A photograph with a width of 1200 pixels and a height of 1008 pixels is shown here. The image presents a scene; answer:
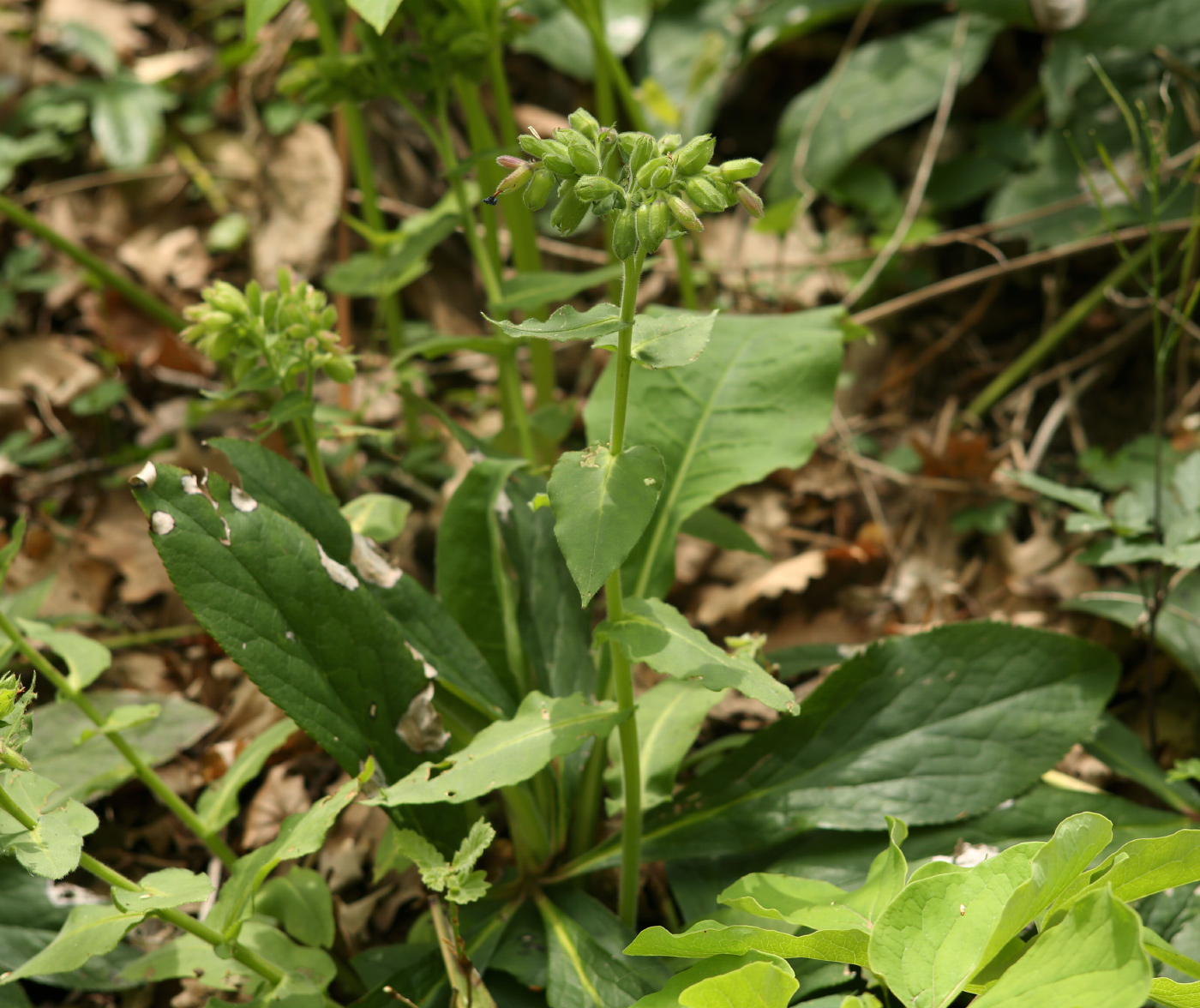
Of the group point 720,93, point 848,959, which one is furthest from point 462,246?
point 848,959

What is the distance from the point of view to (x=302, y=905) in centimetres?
160

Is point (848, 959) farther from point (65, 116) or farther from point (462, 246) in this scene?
point (65, 116)

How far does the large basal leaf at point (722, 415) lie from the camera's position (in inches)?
73.4

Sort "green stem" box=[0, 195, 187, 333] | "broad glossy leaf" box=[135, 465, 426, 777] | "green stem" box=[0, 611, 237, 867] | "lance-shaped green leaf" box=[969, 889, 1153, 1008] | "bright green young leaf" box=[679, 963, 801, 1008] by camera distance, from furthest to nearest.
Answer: "green stem" box=[0, 195, 187, 333] → "green stem" box=[0, 611, 237, 867] → "broad glossy leaf" box=[135, 465, 426, 777] → "bright green young leaf" box=[679, 963, 801, 1008] → "lance-shaped green leaf" box=[969, 889, 1153, 1008]

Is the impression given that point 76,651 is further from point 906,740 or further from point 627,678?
point 906,740

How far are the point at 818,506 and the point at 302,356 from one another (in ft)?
5.40

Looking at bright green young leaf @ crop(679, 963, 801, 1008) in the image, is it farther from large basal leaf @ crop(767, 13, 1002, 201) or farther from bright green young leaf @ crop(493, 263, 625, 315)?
large basal leaf @ crop(767, 13, 1002, 201)

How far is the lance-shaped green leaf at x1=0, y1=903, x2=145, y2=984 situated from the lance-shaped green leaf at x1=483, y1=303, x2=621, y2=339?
88cm

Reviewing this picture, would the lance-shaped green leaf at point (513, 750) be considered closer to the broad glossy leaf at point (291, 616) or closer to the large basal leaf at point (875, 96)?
the broad glossy leaf at point (291, 616)

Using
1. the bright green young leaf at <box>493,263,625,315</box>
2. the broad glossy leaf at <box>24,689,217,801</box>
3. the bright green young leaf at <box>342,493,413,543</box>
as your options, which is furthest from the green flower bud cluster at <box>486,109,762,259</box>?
the broad glossy leaf at <box>24,689,217,801</box>

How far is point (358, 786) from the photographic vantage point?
1.38 metres

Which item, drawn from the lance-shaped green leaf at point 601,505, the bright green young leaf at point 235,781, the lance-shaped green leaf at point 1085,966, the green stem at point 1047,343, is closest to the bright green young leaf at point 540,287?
the lance-shaped green leaf at point 601,505

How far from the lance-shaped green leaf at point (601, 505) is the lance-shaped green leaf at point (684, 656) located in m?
0.12

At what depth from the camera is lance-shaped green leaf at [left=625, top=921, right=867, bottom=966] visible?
116cm
